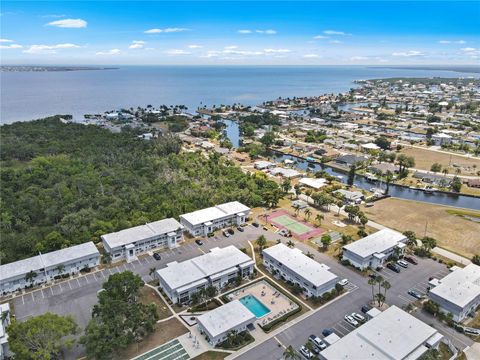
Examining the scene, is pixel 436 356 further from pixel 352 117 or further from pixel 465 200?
pixel 352 117

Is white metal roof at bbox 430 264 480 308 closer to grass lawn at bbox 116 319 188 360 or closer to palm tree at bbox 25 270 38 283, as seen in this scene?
grass lawn at bbox 116 319 188 360

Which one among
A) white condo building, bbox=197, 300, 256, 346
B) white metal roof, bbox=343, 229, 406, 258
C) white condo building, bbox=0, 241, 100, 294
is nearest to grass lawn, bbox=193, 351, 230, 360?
white condo building, bbox=197, 300, 256, 346

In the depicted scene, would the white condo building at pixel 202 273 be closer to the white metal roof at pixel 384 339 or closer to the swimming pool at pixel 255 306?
the swimming pool at pixel 255 306

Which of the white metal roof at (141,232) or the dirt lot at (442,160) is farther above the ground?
the dirt lot at (442,160)

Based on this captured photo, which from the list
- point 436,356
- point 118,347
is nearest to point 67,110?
point 118,347

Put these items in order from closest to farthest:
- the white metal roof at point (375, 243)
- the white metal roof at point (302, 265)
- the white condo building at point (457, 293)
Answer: the white condo building at point (457, 293) < the white metal roof at point (302, 265) < the white metal roof at point (375, 243)

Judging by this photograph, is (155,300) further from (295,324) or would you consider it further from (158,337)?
(295,324)

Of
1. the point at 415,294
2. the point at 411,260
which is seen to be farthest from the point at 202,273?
the point at 411,260

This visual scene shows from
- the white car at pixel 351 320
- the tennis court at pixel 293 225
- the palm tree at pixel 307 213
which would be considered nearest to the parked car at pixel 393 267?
the tennis court at pixel 293 225
